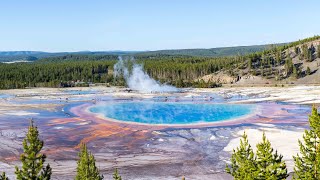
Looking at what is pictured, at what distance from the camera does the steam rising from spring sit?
127 meters

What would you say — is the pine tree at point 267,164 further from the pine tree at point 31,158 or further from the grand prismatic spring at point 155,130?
the grand prismatic spring at point 155,130

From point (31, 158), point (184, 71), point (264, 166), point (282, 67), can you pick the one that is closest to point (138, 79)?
point (184, 71)

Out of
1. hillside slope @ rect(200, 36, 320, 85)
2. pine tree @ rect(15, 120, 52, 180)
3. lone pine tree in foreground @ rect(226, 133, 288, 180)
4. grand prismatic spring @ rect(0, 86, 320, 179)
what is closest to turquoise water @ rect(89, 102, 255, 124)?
grand prismatic spring @ rect(0, 86, 320, 179)

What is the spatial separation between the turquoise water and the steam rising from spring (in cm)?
3867

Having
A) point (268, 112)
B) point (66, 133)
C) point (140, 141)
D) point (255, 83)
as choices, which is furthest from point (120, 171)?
point (255, 83)

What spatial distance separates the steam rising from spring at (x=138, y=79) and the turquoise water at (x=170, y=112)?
1523 inches

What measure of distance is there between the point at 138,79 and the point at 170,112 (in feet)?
250

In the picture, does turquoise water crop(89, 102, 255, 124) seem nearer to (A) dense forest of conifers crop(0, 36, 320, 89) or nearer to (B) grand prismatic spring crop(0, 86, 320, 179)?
(B) grand prismatic spring crop(0, 86, 320, 179)

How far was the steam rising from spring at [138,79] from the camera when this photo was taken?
12712cm

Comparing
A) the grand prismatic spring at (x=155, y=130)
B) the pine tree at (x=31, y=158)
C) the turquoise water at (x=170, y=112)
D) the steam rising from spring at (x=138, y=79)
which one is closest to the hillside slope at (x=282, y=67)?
the steam rising from spring at (x=138, y=79)

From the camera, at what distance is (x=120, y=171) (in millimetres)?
33062

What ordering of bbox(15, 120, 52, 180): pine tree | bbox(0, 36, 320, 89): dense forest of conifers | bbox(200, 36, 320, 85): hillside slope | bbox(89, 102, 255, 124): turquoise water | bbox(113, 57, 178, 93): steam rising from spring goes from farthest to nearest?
bbox(0, 36, 320, 89): dense forest of conifers → bbox(200, 36, 320, 85): hillside slope → bbox(113, 57, 178, 93): steam rising from spring → bbox(89, 102, 255, 124): turquoise water → bbox(15, 120, 52, 180): pine tree

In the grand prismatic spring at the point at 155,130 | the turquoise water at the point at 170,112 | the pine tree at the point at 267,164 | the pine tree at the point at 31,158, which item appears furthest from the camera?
the turquoise water at the point at 170,112

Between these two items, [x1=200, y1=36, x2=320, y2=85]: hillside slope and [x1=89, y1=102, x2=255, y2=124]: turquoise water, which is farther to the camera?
[x1=200, y1=36, x2=320, y2=85]: hillside slope
